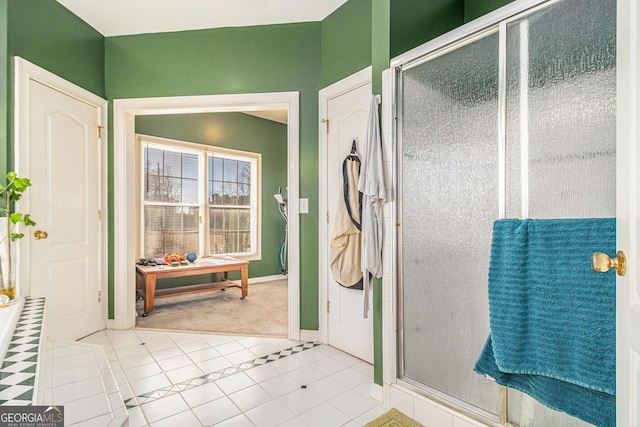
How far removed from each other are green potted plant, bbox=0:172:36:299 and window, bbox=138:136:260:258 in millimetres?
2116

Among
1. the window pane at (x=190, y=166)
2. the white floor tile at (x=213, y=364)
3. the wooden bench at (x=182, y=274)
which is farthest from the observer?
the window pane at (x=190, y=166)

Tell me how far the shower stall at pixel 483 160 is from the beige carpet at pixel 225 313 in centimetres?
176

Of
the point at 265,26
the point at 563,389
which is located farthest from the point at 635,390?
the point at 265,26

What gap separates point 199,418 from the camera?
1.81 m

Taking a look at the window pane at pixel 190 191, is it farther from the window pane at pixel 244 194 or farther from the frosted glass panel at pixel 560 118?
the frosted glass panel at pixel 560 118

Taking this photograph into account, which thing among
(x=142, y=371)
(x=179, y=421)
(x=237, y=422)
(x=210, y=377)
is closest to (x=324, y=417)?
(x=237, y=422)

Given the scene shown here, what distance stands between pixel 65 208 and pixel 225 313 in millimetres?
1865

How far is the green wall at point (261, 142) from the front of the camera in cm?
480

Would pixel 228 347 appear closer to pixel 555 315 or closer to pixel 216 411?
pixel 216 411

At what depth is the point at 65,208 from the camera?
9.09 ft

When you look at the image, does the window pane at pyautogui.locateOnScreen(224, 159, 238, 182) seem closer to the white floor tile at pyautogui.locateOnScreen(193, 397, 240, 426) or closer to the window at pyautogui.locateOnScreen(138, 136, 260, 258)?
the window at pyautogui.locateOnScreen(138, 136, 260, 258)

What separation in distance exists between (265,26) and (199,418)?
10.1ft

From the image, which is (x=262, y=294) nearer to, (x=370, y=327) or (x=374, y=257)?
(x=370, y=327)

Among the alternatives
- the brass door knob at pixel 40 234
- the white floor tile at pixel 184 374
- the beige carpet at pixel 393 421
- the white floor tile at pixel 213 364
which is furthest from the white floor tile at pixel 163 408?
the brass door knob at pixel 40 234
